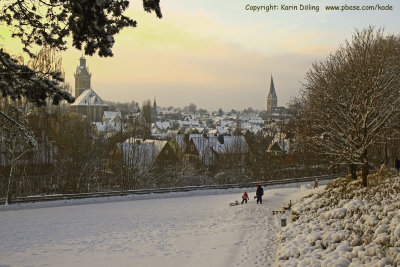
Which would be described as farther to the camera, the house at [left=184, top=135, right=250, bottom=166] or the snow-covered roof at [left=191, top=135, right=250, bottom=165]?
the snow-covered roof at [left=191, top=135, right=250, bottom=165]

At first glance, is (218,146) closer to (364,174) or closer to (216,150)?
(216,150)

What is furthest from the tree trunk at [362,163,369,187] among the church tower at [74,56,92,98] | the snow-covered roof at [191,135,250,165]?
the church tower at [74,56,92,98]

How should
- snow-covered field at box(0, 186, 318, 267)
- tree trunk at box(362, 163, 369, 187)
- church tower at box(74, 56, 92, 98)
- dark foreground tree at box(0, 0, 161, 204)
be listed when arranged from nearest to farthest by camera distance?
dark foreground tree at box(0, 0, 161, 204), snow-covered field at box(0, 186, 318, 267), tree trunk at box(362, 163, 369, 187), church tower at box(74, 56, 92, 98)

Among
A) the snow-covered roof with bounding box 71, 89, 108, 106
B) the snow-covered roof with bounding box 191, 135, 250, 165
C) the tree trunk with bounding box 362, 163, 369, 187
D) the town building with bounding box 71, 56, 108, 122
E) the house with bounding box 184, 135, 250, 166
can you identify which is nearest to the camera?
the tree trunk with bounding box 362, 163, 369, 187

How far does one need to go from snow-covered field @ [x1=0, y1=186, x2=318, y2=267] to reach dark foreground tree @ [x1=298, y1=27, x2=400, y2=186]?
19.0ft

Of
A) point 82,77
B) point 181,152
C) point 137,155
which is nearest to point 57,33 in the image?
point 137,155

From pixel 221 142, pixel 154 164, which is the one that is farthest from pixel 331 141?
pixel 221 142

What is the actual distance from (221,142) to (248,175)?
9140 millimetres

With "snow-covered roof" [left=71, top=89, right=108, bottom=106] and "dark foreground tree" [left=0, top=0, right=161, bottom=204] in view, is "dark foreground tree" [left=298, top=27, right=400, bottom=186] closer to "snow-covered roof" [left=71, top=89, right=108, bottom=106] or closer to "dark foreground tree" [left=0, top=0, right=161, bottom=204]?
"dark foreground tree" [left=0, top=0, right=161, bottom=204]

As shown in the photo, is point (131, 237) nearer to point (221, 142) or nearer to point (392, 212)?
point (392, 212)

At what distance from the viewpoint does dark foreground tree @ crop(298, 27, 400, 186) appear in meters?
17.7

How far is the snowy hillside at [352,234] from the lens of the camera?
8.80m

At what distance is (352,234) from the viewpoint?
404 inches

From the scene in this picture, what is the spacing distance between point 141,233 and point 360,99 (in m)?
13.2
